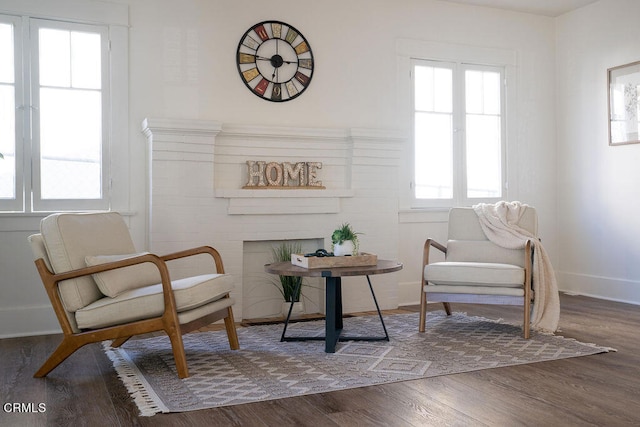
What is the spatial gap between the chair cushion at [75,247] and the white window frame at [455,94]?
2939 mm

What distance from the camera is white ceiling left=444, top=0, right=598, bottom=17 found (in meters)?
5.96

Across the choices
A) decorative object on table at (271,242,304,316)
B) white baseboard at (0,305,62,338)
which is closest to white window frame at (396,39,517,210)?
decorative object on table at (271,242,304,316)

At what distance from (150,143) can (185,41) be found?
883 millimetres

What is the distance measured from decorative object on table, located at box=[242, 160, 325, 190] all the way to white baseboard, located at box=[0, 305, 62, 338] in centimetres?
175

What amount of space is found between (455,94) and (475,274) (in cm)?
242

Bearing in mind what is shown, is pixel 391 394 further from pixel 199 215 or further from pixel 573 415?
pixel 199 215

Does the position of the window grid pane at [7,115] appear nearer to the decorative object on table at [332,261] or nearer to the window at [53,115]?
the window at [53,115]

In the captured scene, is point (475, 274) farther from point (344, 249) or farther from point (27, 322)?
point (27, 322)

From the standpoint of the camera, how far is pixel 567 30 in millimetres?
6309

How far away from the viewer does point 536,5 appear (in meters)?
6.07

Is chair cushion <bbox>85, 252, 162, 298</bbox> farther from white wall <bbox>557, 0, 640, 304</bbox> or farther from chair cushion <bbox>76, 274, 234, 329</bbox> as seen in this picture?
white wall <bbox>557, 0, 640, 304</bbox>

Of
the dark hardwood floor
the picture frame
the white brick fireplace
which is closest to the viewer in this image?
the dark hardwood floor
